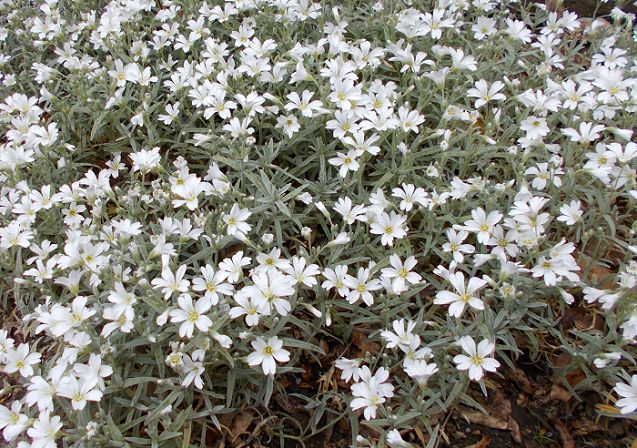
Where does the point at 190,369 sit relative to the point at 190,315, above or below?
below

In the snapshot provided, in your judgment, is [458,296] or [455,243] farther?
[455,243]

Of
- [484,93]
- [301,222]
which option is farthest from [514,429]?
[484,93]

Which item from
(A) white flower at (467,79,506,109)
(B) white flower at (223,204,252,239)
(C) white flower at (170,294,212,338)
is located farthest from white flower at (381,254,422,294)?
(A) white flower at (467,79,506,109)

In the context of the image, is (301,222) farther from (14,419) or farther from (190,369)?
(14,419)

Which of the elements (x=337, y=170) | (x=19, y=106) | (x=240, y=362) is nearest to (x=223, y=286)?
(x=240, y=362)

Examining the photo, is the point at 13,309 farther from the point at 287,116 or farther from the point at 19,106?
the point at 287,116

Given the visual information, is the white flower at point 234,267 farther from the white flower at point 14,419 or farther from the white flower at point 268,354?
the white flower at point 14,419
